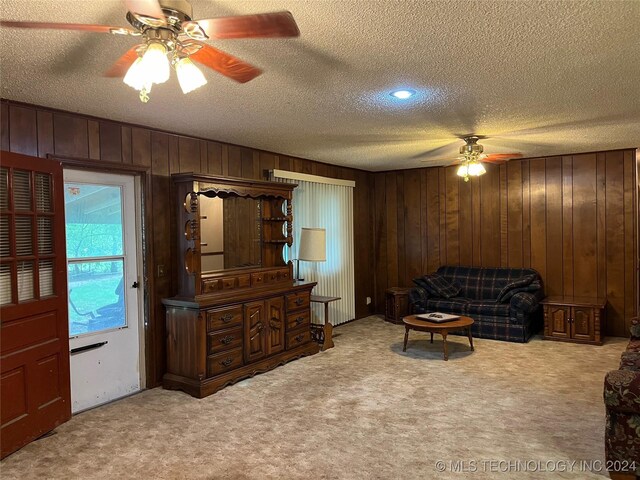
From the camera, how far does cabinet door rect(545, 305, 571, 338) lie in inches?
212

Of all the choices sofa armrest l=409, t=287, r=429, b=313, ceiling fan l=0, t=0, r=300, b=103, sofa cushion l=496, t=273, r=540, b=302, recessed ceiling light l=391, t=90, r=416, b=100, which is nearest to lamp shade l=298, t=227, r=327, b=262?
sofa armrest l=409, t=287, r=429, b=313

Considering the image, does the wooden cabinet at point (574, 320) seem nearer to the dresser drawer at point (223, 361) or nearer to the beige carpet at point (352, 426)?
the beige carpet at point (352, 426)

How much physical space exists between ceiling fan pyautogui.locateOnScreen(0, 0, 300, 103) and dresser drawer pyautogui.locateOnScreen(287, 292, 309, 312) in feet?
10.3

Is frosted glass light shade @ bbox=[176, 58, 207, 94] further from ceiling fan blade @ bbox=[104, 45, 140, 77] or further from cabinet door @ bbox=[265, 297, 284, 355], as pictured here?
cabinet door @ bbox=[265, 297, 284, 355]

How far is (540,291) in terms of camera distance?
5988 millimetres

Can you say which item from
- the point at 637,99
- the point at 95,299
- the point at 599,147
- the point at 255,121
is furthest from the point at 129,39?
the point at 599,147

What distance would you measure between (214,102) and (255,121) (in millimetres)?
624

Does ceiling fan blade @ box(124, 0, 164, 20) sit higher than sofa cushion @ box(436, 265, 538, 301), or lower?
higher

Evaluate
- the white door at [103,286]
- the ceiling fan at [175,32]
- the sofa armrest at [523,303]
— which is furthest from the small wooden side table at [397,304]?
the ceiling fan at [175,32]

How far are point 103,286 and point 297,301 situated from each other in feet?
6.35

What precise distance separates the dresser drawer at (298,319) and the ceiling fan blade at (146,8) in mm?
3588

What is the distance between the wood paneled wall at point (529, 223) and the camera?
5664 millimetres

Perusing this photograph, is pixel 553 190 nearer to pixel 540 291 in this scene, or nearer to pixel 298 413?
pixel 540 291

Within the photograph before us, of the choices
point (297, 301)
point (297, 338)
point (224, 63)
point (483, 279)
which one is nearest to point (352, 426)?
point (297, 338)
